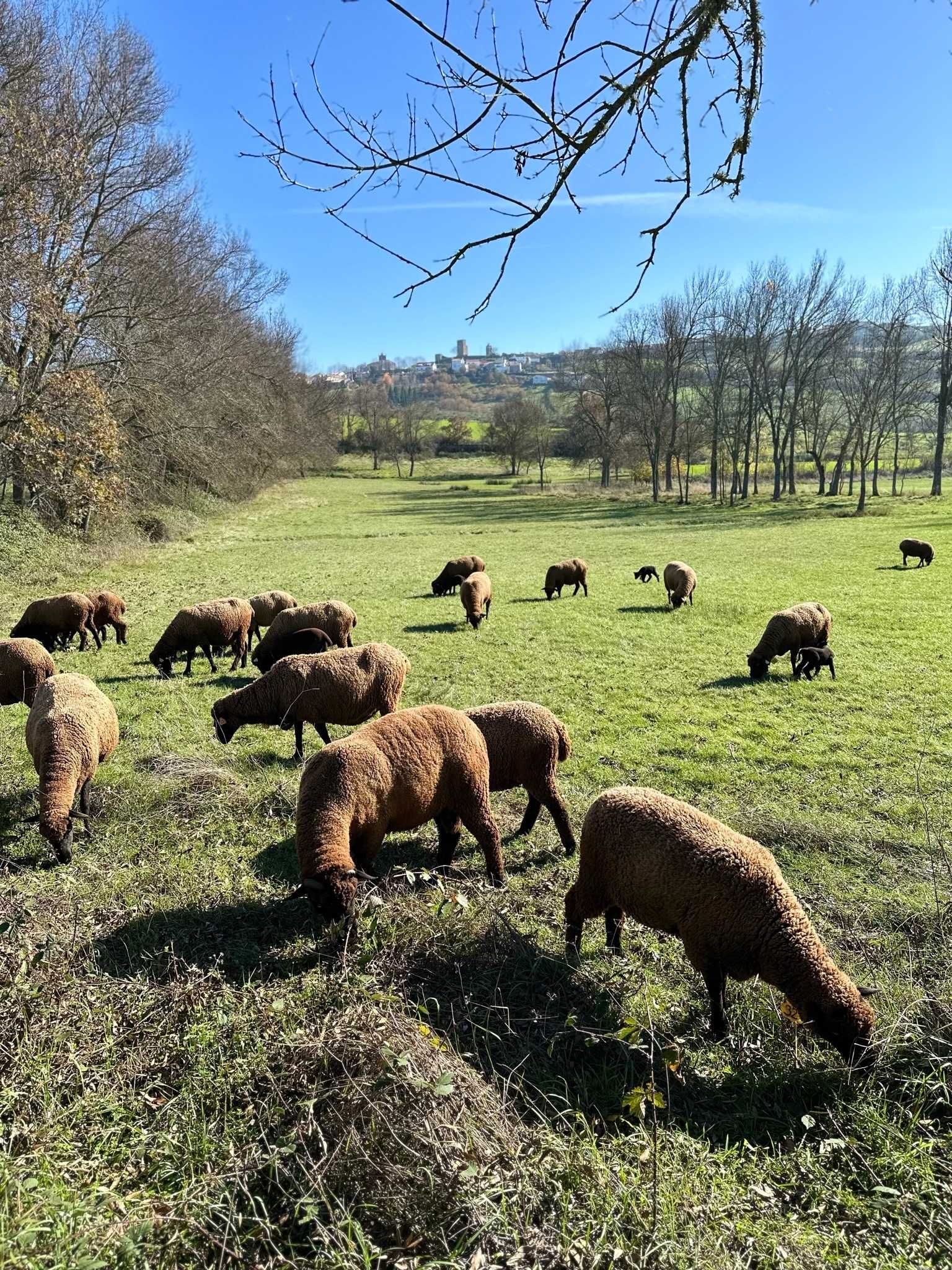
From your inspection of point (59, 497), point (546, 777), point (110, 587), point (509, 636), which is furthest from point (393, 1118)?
point (59, 497)

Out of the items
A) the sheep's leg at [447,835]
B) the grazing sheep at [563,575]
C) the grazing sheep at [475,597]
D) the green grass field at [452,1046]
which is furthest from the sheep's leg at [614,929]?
the grazing sheep at [563,575]

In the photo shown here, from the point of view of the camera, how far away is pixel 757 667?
11336mm

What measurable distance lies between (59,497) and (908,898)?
2451 cm

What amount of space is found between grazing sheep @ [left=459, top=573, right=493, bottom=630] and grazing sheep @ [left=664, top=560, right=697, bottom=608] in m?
4.92

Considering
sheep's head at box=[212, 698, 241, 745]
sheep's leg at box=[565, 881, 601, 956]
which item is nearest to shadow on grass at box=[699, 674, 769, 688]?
sheep's leg at box=[565, 881, 601, 956]

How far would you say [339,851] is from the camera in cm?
427

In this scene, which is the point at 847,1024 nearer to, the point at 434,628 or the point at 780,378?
the point at 434,628

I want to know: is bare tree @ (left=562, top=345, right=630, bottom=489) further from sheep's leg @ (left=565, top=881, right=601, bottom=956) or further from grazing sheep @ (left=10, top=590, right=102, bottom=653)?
sheep's leg @ (left=565, top=881, right=601, bottom=956)

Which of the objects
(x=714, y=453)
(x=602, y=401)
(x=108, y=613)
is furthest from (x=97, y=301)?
(x=602, y=401)

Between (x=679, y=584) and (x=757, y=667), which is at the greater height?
(x=679, y=584)

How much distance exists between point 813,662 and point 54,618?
46.3ft

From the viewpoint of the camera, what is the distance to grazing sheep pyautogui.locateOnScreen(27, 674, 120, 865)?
5.34 m

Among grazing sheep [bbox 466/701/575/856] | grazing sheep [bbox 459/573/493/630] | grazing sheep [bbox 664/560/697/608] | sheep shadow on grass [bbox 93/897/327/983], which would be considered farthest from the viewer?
grazing sheep [bbox 664/560/697/608]

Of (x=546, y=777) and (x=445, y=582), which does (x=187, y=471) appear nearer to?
(x=445, y=582)
